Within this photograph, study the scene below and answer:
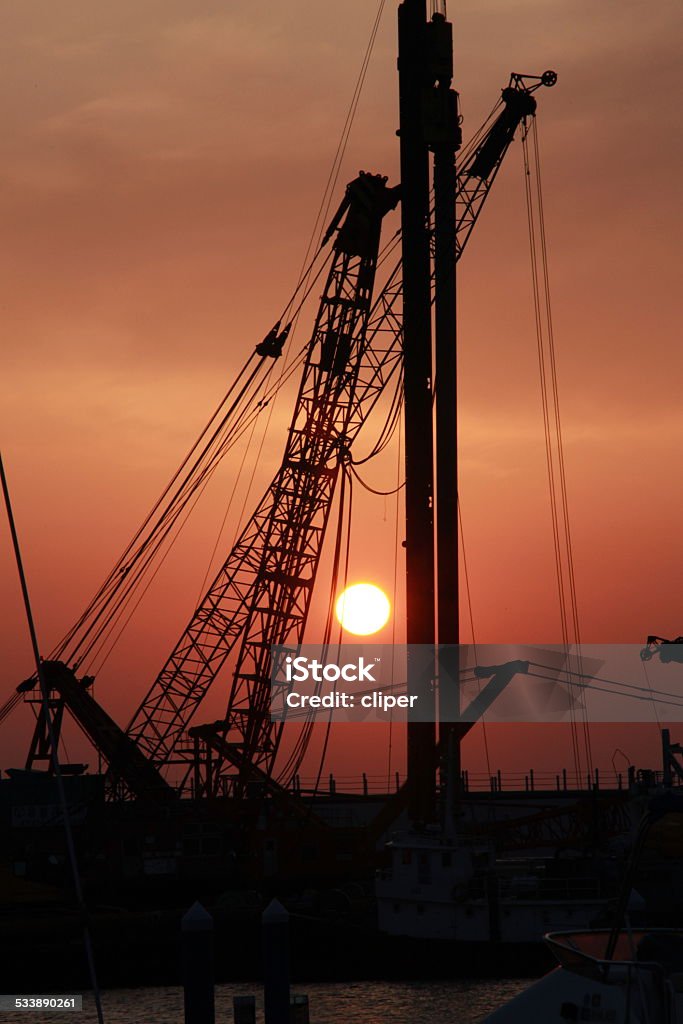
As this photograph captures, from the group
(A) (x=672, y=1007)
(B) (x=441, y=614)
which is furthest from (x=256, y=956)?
(A) (x=672, y=1007)

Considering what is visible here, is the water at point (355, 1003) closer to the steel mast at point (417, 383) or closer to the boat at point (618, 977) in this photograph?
the steel mast at point (417, 383)

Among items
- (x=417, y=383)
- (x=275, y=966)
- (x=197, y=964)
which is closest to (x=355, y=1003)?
(x=275, y=966)

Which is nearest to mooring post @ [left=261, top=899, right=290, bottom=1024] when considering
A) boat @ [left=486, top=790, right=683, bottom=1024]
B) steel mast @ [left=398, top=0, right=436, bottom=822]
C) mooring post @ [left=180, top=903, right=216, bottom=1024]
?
mooring post @ [left=180, top=903, right=216, bottom=1024]

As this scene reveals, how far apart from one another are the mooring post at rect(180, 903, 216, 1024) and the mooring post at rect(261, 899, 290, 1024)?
1.33m

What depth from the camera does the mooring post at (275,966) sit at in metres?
32.0

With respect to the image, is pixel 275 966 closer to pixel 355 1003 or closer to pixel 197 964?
pixel 197 964

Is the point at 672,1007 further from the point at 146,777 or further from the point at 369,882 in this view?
the point at 146,777

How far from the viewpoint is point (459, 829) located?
5409 centimetres

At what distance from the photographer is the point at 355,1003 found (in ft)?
154

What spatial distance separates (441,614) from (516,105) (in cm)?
2710

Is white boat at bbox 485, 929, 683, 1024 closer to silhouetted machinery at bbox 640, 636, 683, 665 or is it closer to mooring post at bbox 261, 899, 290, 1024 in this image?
mooring post at bbox 261, 899, 290, 1024

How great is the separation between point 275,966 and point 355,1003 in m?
15.9

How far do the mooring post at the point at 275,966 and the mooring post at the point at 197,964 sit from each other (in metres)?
1.33

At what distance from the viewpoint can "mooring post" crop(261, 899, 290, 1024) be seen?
105 feet
